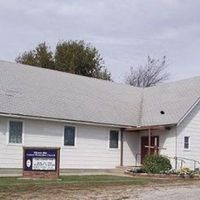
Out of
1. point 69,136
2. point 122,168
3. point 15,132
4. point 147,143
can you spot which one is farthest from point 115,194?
point 147,143

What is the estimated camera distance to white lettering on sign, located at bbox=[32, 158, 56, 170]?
23.9 metres

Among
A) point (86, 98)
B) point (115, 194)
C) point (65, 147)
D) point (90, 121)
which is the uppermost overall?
point (86, 98)

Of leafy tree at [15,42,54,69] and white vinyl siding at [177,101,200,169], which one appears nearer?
white vinyl siding at [177,101,200,169]

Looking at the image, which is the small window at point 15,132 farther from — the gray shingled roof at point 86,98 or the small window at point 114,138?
the small window at point 114,138

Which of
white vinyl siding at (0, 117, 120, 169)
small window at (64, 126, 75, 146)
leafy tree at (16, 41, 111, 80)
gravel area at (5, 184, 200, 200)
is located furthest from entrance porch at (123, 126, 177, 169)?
leafy tree at (16, 41, 111, 80)

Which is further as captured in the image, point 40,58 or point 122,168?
point 40,58

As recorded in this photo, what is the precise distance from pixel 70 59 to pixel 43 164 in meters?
36.7

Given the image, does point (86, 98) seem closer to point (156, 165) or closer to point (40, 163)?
point (156, 165)

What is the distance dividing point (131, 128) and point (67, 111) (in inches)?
200

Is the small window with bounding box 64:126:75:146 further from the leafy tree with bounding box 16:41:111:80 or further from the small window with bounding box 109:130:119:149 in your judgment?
the leafy tree with bounding box 16:41:111:80

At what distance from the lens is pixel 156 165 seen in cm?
2917

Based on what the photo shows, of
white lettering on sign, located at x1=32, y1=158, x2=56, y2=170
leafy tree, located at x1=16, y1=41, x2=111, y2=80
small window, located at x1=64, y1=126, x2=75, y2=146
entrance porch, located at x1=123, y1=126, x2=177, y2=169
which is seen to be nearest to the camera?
white lettering on sign, located at x1=32, y1=158, x2=56, y2=170

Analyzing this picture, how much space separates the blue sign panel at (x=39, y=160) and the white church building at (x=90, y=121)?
3.93 metres

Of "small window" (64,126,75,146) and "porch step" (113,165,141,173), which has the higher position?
"small window" (64,126,75,146)
